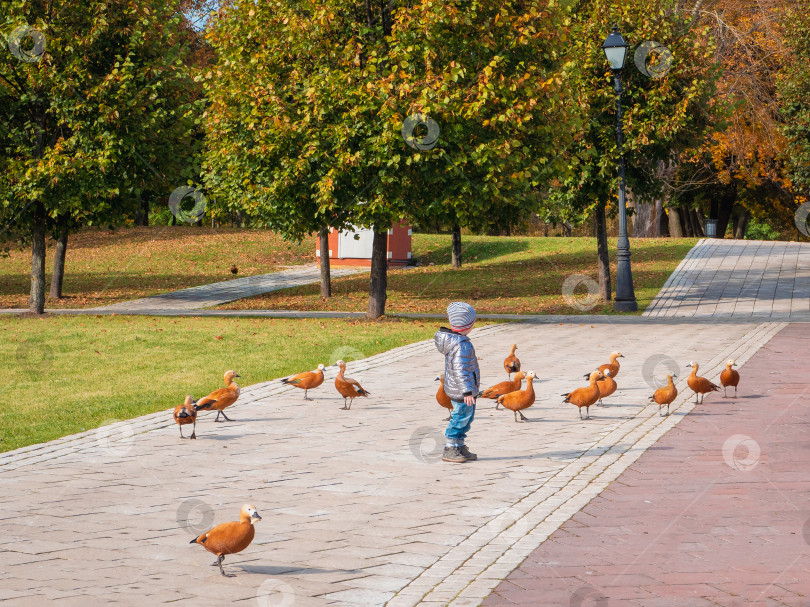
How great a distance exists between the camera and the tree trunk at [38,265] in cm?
2320

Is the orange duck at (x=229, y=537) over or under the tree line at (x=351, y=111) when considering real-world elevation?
under

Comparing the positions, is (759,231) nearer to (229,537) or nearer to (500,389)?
(500,389)

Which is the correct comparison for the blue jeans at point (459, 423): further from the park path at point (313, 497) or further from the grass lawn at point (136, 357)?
the grass lawn at point (136, 357)

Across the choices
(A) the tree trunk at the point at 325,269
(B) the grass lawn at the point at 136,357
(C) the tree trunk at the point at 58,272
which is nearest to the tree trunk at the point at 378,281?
(B) the grass lawn at the point at 136,357

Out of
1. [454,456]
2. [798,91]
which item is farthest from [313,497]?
Result: [798,91]

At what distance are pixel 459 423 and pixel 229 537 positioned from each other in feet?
11.2

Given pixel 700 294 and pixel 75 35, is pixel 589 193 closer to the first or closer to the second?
pixel 700 294

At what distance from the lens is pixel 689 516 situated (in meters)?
6.62

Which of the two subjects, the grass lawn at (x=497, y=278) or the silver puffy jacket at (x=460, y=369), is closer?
the silver puffy jacket at (x=460, y=369)

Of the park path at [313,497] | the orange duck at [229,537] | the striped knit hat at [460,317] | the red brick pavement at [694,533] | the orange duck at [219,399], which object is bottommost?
the park path at [313,497]

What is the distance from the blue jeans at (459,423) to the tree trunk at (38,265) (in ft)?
57.8

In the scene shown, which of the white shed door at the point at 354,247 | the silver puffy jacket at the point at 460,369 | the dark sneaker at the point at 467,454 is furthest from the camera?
the white shed door at the point at 354,247

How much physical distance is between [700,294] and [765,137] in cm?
1353

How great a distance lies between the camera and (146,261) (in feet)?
119
